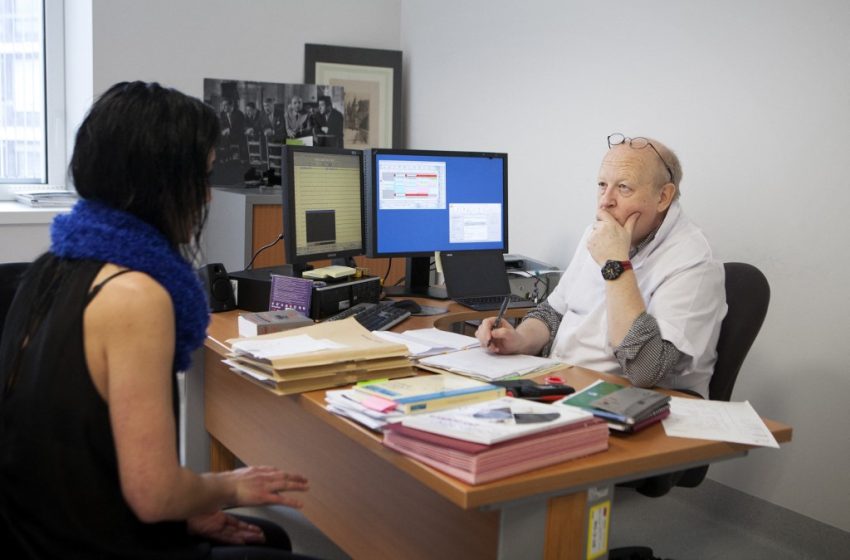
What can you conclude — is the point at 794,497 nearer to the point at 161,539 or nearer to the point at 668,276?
the point at 668,276

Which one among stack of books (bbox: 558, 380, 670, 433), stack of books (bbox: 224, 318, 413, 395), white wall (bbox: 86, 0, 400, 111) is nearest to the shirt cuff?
stack of books (bbox: 558, 380, 670, 433)

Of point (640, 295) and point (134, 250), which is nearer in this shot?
point (134, 250)

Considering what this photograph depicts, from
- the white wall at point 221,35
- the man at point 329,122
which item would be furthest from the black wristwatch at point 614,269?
the white wall at point 221,35

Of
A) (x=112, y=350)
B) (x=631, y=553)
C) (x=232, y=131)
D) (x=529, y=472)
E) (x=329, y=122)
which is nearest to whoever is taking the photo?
(x=112, y=350)

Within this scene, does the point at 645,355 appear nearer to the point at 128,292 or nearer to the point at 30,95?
the point at 128,292

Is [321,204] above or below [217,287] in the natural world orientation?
above

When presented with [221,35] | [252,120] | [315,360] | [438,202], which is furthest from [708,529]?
[221,35]

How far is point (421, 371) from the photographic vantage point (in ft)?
6.11

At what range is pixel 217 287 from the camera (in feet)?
8.13

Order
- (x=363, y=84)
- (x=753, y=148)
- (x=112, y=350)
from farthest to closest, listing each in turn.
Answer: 1. (x=363, y=84)
2. (x=753, y=148)
3. (x=112, y=350)

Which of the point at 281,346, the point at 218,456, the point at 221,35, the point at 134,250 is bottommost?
the point at 218,456

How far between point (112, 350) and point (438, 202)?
1.91m

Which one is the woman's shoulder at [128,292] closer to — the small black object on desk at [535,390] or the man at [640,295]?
the small black object on desk at [535,390]

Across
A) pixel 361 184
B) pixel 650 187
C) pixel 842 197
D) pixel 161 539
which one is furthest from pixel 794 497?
pixel 161 539
